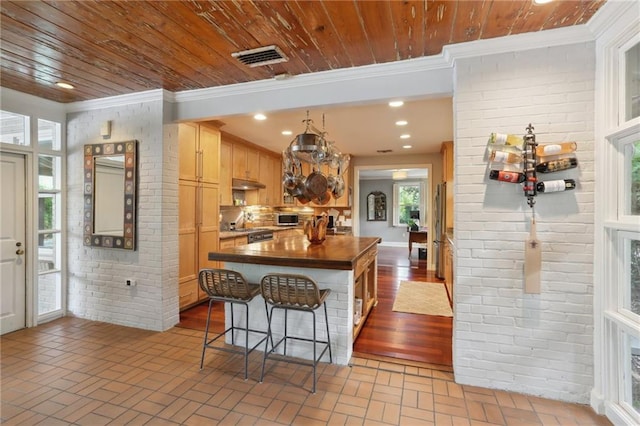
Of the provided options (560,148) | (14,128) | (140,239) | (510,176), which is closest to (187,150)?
(140,239)

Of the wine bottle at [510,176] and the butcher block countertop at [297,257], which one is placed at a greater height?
the wine bottle at [510,176]

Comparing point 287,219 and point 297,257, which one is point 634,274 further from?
point 287,219

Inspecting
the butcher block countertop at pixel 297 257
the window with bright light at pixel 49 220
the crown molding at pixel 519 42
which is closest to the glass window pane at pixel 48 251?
the window with bright light at pixel 49 220

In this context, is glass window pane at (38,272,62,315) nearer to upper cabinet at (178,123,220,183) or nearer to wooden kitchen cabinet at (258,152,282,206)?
upper cabinet at (178,123,220,183)

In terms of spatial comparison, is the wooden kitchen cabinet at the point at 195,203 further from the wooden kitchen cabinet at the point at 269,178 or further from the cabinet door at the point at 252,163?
the wooden kitchen cabinet at the point at 269,178

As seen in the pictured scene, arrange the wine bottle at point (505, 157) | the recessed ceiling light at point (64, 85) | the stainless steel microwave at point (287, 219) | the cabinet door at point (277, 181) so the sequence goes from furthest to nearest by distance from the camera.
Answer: the stainless steel microwave at point (287, 219) < the cabinet door at point (277, 181) < the recessed ceiling light at point (64, 85) < the wine bottle at point (505, 157)

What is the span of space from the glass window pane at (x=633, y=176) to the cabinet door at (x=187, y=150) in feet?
12.8

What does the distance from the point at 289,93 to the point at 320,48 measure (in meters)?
0.65

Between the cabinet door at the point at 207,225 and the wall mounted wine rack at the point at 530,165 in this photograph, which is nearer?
the wall mounted wine rack at the point at 530,165

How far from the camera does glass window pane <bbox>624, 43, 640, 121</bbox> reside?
1755 mm

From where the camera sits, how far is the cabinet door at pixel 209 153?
13.0 feet

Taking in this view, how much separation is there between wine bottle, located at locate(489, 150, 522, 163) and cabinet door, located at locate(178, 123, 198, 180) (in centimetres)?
320

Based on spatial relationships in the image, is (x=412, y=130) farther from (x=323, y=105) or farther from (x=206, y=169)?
(x=206, y=169)

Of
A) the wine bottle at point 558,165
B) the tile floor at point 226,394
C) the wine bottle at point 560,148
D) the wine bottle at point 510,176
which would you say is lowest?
the tile floor at point 226,394
